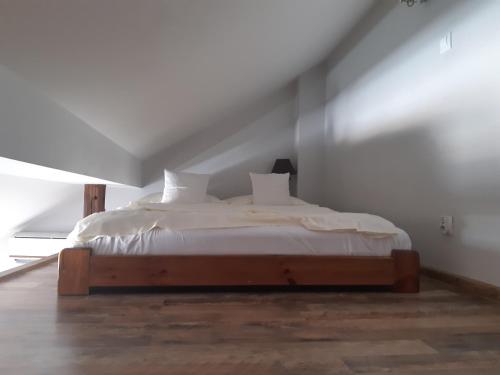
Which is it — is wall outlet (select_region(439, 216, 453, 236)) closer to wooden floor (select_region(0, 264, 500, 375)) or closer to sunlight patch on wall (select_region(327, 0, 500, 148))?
wooden floor (select_region(0, 264, 500, 375))

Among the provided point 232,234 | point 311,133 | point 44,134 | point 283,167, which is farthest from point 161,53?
point 311,133

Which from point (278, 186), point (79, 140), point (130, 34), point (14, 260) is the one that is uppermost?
point (130, 34)

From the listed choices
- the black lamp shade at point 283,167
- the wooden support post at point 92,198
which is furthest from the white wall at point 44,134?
the black lamp shade at point 283,167

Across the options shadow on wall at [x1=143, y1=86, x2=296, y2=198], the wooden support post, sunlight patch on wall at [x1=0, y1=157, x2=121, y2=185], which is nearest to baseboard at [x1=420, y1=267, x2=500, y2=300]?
shadow on wall at [x1=143, y1=86, x2=296, y2=198]

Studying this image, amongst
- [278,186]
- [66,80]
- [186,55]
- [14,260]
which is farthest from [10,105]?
[14,260]

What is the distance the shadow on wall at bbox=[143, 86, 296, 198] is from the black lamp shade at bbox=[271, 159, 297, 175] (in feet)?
0.54

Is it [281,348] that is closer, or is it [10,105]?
[281,348]

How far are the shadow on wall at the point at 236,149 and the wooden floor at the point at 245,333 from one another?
2.46m

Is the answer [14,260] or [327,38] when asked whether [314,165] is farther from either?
[14,260]

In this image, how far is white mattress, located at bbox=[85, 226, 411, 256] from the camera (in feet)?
5.93

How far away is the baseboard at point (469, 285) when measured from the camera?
5.78ft

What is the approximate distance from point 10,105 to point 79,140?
0.80m

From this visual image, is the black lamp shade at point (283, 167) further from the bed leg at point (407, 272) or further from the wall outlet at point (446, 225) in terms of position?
the bed leg at point (407, 272)

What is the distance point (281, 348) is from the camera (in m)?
1.15
